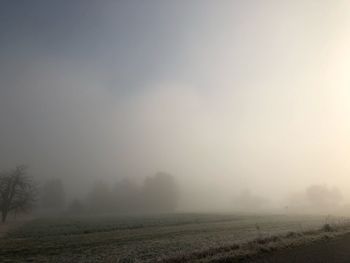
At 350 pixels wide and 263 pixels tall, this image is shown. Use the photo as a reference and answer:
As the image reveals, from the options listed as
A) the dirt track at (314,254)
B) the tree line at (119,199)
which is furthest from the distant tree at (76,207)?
the dirt track at (314,254)

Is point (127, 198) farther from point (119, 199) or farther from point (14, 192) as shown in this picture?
point (14, 192)

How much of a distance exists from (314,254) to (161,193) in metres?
128

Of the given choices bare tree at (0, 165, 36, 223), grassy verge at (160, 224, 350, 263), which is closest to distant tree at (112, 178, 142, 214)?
bare tree at (0, 165, 36, 223)

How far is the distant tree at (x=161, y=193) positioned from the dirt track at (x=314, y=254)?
121 metres

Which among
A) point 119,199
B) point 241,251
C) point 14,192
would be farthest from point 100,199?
point 241,251

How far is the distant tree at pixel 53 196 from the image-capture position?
5684 inches

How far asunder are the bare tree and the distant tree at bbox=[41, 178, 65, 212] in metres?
71.3

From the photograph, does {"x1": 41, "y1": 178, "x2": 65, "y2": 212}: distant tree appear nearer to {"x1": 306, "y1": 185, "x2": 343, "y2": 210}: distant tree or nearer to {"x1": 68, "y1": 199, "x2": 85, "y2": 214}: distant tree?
{"x1": 68, "y1": 199, "x2": 85, "y2": 214}: distant tree

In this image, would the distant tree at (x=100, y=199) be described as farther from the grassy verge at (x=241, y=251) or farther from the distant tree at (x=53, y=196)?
the grassy verge at (x=241, y=251)

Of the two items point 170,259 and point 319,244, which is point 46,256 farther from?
point 319,244

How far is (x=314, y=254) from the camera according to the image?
2284cm

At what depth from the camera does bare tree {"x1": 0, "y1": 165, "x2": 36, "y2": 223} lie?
71688 mm

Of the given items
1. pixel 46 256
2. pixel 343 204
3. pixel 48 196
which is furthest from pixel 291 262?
pixel 343 204

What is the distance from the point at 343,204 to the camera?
197250 mm
